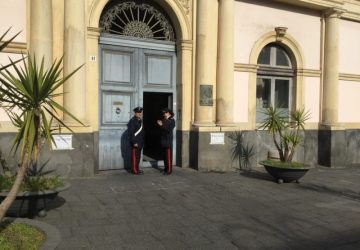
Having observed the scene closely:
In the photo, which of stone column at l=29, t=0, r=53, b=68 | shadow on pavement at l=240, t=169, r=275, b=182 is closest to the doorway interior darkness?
shadow on pavement at l=240, t=169, r=275, b=182

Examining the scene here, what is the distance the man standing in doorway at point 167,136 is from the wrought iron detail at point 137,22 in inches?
88.0

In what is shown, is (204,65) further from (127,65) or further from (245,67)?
(127,65)

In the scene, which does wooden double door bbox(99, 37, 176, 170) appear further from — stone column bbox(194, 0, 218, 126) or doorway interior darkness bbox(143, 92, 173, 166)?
doorway interior darkness bbox(143, 92, 173, 166)

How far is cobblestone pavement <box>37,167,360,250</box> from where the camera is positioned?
5.14 meters

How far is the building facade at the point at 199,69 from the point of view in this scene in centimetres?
887

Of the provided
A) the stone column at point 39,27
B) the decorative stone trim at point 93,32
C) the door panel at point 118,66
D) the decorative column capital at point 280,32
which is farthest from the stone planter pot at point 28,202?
the decorative column capital at point 280,32

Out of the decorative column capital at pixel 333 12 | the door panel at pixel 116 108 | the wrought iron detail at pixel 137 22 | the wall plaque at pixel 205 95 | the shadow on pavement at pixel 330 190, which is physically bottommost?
the shadow on pavement at pixel 330 190

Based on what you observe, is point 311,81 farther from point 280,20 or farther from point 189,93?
point 189,93

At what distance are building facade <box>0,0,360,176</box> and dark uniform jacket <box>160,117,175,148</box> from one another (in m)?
0.72

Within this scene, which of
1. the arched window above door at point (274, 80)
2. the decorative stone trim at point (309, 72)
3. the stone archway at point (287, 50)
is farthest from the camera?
the decorative stone trim at point (309, 72)

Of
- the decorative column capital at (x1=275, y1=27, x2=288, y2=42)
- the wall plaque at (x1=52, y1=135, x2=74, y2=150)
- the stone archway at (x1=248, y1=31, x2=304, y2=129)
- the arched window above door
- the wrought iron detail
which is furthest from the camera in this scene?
the arched window above door

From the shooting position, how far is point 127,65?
1029 centimetres

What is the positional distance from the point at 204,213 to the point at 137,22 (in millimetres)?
5950

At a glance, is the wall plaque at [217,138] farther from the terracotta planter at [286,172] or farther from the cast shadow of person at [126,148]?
the cast shadow of person at [126,148]
